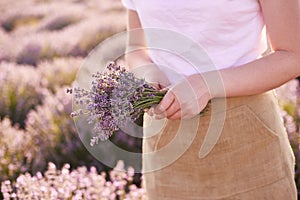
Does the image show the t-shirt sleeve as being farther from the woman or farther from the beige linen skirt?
the beige linen skirt

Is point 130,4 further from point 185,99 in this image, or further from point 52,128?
point 52,128

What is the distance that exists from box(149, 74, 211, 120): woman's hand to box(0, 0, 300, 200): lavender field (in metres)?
1.14

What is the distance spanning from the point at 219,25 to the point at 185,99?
9.2 inches

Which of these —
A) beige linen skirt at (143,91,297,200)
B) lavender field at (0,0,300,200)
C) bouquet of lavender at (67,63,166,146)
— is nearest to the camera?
bouquet of lavender at (67,63,166,146)

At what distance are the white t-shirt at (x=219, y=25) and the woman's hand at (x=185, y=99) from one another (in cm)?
11

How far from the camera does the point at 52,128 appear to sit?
4855 millimetres

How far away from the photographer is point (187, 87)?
1733mm

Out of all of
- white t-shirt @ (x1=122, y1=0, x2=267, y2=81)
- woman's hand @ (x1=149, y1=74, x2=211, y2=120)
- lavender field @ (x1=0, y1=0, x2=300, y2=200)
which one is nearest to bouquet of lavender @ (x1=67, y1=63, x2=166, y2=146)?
woman's hand @ (x1=149, y1=74, x2=211, y2=120)

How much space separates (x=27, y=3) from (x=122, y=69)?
16113 millimetres

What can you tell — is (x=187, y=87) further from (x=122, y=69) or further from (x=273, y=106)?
(x=273, y=106)

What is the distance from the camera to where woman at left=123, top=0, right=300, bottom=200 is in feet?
5.66

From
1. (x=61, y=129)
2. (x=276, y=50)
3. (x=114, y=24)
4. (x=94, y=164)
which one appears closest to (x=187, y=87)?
(x=276, y=50)

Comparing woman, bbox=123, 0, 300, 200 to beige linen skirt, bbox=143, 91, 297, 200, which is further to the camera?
beige linen skirt, bbox=143, 91, 297, 200

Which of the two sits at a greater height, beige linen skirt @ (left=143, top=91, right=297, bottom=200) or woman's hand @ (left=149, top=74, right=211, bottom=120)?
woman's hand @ (left=149, top=74, right=211, bottom=120)
